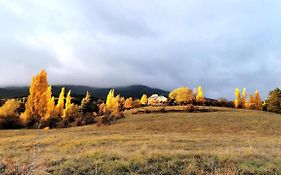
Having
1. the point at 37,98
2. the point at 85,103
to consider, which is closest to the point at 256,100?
the point at 85,103

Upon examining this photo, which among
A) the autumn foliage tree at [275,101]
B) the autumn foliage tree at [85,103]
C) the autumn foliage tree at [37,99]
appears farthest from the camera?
the autumn foliage tree at [85,103]

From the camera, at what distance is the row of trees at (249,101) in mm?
116781

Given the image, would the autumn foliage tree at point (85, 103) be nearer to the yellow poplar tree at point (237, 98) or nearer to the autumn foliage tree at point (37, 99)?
the autumn foliage tree at point (37, 99)

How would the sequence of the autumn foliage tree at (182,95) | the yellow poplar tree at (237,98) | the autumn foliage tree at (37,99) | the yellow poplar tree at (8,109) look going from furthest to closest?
the yellow poplar tree at (237,98), the autumn foliage tree at (182,95), the yellow poplar tree at (8,109), the autumn foliage tree at (37,99)

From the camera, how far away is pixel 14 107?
227 feet

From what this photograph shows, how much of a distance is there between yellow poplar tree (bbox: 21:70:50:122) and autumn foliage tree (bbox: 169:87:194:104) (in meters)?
55.1

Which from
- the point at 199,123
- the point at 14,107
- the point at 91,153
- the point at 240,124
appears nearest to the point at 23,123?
the point at 14,107

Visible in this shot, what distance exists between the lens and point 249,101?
121m

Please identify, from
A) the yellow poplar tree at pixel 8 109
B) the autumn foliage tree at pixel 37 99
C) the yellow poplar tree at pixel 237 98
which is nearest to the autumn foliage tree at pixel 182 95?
the yellow poplar tree at pixel 237 98

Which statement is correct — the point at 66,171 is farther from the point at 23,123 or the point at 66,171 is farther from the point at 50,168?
the point at 23,123

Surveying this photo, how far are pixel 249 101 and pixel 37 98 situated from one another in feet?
282

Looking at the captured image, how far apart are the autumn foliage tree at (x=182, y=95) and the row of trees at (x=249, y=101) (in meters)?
17.7

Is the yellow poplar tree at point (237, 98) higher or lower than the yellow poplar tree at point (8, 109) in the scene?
higher

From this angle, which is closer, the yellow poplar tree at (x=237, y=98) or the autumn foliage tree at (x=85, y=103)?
the autumn foliage tree at (x=85, y=103)
